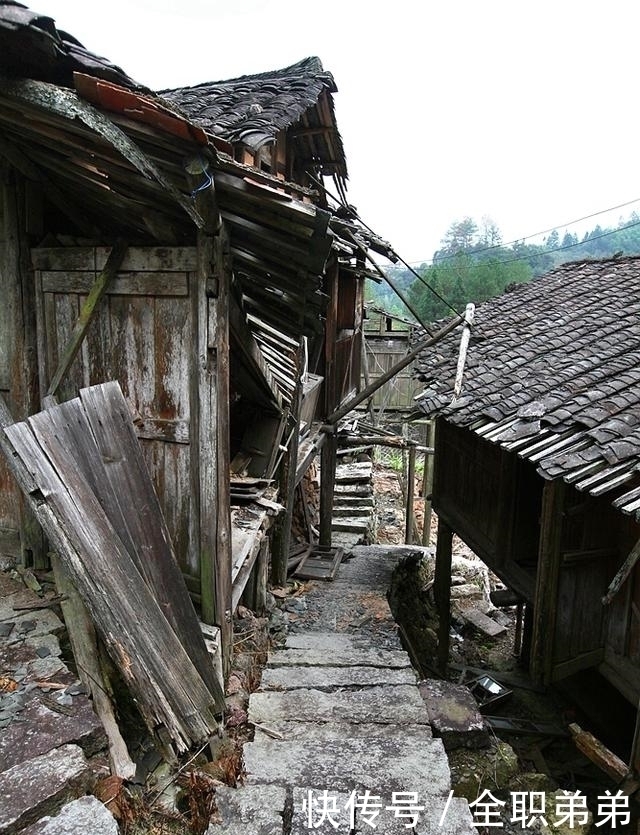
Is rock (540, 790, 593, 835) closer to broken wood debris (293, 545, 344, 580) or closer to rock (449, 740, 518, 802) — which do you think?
rock (449, 740, 518, 802)

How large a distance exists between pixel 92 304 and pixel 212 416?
1.26 meters

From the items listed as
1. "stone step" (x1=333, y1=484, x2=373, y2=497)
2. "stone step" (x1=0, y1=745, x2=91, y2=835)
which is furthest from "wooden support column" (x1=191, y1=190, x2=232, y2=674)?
"stone step" (x1=333, y1=484, x2=373, y2=497)

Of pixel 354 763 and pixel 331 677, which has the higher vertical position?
pixel 354 763

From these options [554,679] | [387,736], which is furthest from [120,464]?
[554,679]

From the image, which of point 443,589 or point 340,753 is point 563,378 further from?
point 443,589

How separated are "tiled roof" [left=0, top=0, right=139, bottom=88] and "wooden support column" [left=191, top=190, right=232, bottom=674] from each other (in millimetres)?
1079

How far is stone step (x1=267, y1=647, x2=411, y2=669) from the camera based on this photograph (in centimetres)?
669

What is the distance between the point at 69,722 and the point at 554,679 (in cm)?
551

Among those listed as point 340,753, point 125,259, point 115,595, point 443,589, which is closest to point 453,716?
point 340,753

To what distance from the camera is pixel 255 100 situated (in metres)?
9.00

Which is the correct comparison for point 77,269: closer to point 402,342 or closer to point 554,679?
point 554,679

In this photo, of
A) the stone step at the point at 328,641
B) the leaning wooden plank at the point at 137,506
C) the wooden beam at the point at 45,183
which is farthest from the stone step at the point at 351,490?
the wooden beam at the point at 45,183

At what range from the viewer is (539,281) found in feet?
41.9

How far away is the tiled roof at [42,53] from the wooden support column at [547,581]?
5712 millimetres
